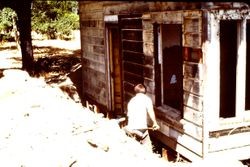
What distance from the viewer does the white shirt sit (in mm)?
7293

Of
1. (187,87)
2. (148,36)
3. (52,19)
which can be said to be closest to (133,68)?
(148,36)

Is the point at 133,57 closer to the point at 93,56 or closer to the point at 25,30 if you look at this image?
the point at 93,56

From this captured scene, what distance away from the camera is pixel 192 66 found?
21.0ft

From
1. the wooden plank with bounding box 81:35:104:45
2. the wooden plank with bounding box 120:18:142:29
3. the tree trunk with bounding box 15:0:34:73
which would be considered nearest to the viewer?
the wooden plank with bounding box 120:18:142:29

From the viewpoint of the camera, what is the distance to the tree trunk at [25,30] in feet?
55.9

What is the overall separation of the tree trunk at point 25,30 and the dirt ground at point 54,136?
4.61m

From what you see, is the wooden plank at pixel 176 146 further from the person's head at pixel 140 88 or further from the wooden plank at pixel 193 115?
the person's head at pixel 140 88

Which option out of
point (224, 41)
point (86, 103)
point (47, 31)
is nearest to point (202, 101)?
point (224, 41)

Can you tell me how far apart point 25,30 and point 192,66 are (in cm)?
1273

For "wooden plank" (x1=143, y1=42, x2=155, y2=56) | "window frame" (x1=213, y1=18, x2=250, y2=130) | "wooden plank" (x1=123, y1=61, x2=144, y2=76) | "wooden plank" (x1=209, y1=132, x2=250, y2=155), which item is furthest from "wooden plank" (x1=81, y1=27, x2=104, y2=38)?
"wooden plank" (x1=209, y1=132, x2=250, y2=155)

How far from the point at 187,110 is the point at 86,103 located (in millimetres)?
6953

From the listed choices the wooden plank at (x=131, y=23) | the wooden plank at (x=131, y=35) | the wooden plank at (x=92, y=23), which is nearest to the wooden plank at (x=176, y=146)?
the wooden plank at (x=131, y=35)

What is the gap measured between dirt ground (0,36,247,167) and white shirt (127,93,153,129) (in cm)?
38

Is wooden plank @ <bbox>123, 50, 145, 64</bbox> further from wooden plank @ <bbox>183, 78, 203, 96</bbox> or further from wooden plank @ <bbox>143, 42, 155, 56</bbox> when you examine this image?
wooden plank @ <bbox>183, 78, 203, 96</bbox>
